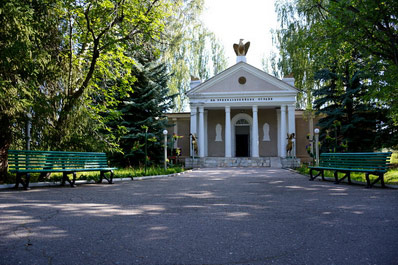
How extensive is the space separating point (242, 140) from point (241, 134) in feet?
1.72

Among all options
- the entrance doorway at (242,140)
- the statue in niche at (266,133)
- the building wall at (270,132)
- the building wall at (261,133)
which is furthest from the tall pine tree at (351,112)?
the entrance doorway at (242,140)

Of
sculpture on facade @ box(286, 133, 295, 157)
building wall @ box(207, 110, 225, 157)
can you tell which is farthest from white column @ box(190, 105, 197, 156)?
sculpture on facade @ box(286, 133, 295, 157)

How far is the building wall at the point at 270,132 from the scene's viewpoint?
25.4 metres

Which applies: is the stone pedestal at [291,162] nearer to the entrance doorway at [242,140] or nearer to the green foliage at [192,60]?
the entrance doorway at [242,140]

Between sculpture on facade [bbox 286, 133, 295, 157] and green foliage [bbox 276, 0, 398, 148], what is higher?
green foliage [bbox 276, 0, 398, 148]

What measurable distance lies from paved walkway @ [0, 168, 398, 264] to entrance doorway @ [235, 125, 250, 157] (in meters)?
20.0

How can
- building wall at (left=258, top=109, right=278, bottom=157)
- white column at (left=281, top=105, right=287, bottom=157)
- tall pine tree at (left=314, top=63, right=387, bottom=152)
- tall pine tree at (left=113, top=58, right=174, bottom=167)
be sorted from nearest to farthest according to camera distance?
1. tall pine tree at (left=113, top=58, right=174, bottom=167)
2. tall pine tree at (left=314, top=63, right=387, bottom=152)
3. white column at (left=281, top=105, right=287, bottom=157)
4. building wall at (left=258, top=109, right=278, bottom=157)

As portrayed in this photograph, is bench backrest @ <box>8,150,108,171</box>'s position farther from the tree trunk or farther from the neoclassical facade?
the neoclassical facade

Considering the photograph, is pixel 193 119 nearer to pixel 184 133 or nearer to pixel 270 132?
pixel 184 133

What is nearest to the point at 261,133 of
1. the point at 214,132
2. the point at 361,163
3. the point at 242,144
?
the point at 242,144

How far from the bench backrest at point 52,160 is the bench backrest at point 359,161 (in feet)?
23.3

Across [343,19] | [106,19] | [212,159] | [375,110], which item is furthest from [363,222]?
[212,159]

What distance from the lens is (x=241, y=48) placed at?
26172 mm

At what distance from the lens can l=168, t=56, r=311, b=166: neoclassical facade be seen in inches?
899
